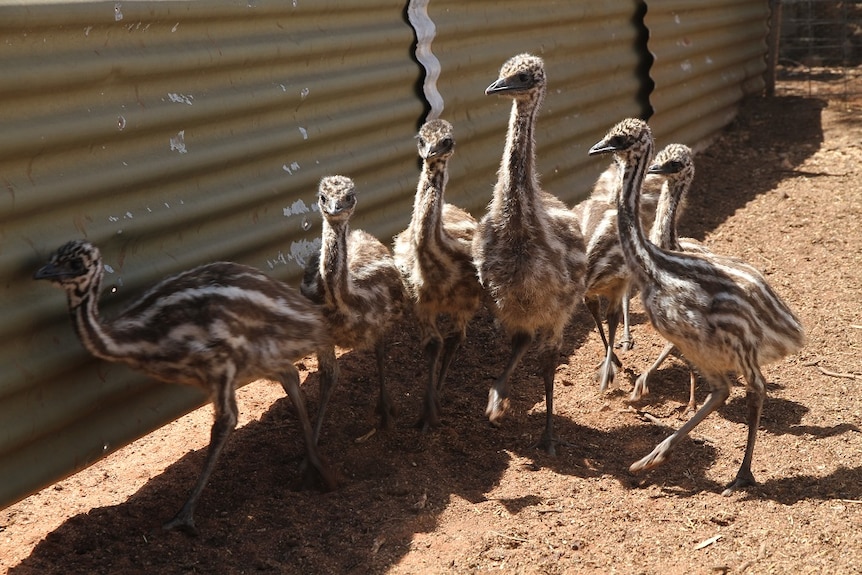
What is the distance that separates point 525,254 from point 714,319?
1.21 m

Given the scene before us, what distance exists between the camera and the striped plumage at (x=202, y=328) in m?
4.77

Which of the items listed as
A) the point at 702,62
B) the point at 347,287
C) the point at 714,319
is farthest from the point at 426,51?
the point at 702,62

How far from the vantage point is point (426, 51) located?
775 centimetres

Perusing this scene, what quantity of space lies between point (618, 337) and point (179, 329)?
3956 millimetres

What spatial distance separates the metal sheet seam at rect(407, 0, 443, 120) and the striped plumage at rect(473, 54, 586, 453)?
142 cm

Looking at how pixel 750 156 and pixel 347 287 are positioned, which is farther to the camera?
pixel 750 156

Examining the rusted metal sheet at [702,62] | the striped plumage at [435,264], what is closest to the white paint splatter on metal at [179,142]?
the striped plumage at [435,264]

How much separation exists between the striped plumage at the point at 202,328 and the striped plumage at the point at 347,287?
1.03ft

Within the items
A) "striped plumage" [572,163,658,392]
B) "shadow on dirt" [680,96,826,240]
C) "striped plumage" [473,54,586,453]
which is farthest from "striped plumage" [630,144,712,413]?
"shadow on dirt" [680,96,826,240]

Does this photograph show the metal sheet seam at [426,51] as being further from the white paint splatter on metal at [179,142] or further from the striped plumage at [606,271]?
the white paint splatter on metal at [179,142]

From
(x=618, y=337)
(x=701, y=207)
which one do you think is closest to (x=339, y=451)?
(x=618, y=337)

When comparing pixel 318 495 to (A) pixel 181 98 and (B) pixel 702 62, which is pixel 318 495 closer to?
(A) pixel 181 98

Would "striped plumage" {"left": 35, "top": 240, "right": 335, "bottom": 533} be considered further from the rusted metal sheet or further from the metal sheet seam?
the rusted metal sheet

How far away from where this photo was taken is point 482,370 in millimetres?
7348
